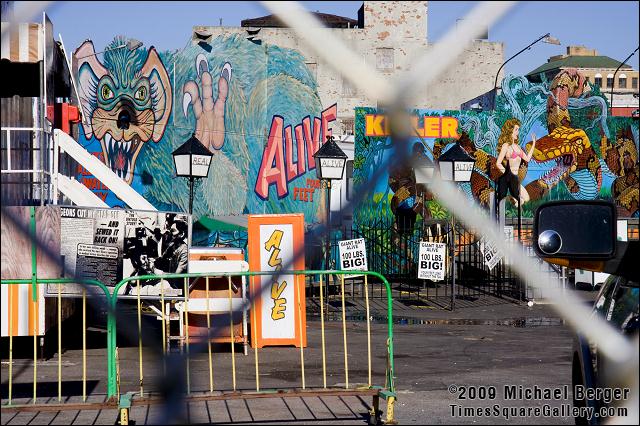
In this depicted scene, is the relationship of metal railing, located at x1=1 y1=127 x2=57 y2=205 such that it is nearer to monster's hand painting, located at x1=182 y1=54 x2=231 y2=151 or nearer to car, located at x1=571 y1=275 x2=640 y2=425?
car, located at x1=571 y1=275 x2=640 y2=425

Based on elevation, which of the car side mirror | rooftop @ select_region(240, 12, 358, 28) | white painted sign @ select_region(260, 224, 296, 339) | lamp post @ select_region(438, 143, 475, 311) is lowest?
white painted sign @ select_region(260, 224, 296, 339)

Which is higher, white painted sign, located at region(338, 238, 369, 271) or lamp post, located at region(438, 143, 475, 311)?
lamp post, located at region(438, 143, 475, 311)

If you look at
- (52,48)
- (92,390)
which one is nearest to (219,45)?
(52,48)

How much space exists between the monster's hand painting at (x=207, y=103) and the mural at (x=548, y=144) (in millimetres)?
5090

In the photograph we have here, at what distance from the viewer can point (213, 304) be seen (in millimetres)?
11383

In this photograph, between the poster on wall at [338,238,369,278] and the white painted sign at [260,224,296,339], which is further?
the poster on wall at [338,238,369,278]

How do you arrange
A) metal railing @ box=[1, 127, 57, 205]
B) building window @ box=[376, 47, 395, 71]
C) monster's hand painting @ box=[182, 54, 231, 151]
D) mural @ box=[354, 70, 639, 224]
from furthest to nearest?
mural @ box=[354, 70, 639, 224], monster's hand painting @ box=[182, 54, 231, 151], metal railing @ box=[1, 127, 57, 205], building window @ box=[376, 47, 395, 71]

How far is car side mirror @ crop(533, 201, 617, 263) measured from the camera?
12.5ft

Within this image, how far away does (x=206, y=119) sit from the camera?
25.2m

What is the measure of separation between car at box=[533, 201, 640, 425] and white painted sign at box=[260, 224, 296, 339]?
7418 mm

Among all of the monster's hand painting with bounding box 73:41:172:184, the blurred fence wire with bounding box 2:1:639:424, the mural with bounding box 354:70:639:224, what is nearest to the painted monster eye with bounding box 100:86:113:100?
the monster's hand painting with bounding box 73:41:172:184

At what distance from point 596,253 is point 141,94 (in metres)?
21.7

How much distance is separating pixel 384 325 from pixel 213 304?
17.7ft

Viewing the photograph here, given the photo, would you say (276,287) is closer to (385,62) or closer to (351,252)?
(385,62)
